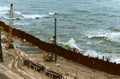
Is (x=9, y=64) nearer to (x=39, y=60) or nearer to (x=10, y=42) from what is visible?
(x=39, y=60)

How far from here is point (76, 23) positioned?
77438mm

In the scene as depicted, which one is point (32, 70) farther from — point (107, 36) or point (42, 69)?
point (107, 36)

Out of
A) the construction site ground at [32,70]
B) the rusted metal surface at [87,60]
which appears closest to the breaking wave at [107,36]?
the rusted metal surface at [87,60]

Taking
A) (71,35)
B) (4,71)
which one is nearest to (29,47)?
(4,71)

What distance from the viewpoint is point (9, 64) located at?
4009 centimetres

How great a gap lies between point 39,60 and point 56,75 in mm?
6484

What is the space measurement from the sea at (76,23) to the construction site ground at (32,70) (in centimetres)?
818

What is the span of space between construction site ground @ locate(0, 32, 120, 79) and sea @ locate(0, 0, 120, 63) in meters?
8.18

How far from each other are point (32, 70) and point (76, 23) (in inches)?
1585

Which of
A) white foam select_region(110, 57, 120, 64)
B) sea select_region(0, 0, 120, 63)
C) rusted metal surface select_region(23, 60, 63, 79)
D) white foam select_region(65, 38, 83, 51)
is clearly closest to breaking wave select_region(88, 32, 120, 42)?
sea select_region(0, 0, 120, 63)

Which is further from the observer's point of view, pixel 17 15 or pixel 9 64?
pixel 17 15

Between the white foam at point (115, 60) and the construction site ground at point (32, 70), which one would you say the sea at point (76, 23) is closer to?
the white foam at point (115, 60)

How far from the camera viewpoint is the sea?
184 feet

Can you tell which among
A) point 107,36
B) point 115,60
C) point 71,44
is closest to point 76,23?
point 107,36
